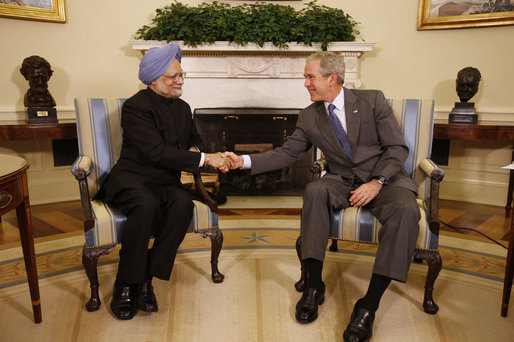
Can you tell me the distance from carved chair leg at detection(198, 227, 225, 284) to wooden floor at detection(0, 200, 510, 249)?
1185 millimetres

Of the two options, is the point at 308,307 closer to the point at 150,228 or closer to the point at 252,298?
the point at 252,298

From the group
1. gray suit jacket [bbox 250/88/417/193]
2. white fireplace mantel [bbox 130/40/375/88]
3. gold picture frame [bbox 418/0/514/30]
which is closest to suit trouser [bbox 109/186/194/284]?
gray suit jacket [bbox 250/88/417/193]

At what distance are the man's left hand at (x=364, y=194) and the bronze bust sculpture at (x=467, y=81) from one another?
1.99 metres

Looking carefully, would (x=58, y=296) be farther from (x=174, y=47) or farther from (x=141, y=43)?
(x=141, y=43)

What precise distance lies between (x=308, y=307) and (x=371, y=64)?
307 centimetres

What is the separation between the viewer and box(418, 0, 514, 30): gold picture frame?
3.76 m


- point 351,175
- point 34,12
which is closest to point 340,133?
point 351,175

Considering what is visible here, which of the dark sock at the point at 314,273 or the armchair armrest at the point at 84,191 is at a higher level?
the armchair armrest at the point at 84,191

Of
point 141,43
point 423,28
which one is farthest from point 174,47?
point 423,28

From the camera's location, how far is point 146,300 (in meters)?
2.03

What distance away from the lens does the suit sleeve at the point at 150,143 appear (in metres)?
2.08

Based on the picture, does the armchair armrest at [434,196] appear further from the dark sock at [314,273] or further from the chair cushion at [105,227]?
the chair cushion at [105,227]

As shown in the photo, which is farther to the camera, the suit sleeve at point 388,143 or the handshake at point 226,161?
the handshake at point 226,161

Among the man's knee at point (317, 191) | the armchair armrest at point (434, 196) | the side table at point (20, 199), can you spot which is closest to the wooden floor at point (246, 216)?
the side table at point (20, 199)
